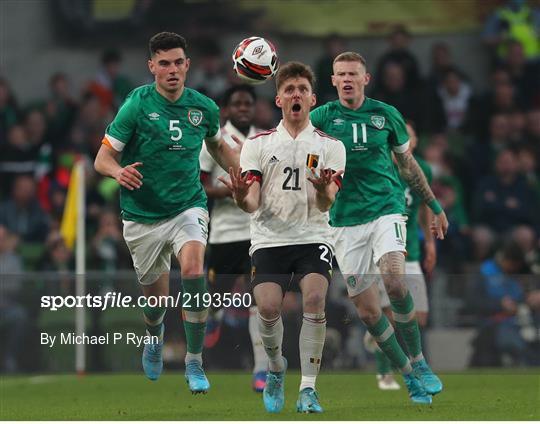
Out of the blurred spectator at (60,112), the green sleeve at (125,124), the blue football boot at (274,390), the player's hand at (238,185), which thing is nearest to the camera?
the player's hand at (238,185)

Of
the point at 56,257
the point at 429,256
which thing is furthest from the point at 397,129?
the point at 56,257

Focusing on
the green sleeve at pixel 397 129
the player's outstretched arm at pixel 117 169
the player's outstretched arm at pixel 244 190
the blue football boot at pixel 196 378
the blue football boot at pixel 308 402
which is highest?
the green sleeve at pixel 397 129

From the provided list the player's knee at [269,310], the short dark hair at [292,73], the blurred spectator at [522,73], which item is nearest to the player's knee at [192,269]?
the player's knee at [269,310]

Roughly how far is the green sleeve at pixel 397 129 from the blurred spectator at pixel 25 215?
30.5ft

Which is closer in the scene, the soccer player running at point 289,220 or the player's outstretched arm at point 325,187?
the player's outstretched arm at point 325,187

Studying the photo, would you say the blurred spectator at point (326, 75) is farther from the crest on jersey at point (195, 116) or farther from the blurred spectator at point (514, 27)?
the crest on jersey at point (195, 116)

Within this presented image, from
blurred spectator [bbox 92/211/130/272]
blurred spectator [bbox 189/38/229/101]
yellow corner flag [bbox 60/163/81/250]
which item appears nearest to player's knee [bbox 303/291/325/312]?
yellow corner flag [bbox 60/163/81/250]

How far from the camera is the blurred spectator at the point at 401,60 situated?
2155cm

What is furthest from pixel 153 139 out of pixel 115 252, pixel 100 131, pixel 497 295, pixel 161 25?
pixel 161 25

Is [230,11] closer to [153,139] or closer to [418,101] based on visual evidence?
[418,101]

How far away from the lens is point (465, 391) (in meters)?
13.6

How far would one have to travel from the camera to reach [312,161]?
11.5m

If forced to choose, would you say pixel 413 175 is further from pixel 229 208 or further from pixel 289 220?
pixel 229 208

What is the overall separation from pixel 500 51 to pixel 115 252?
6.94 meters
